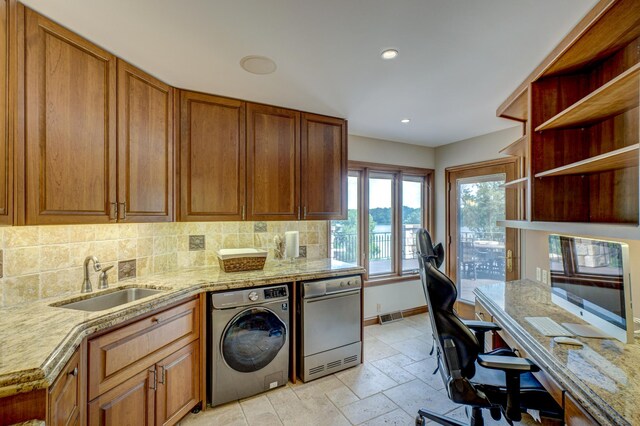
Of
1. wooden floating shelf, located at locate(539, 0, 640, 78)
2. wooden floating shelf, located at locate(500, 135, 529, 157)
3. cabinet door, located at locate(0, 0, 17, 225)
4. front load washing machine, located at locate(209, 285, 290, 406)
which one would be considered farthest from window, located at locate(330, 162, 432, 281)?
cabinet door, located at locate(0, 0, 17, 225)

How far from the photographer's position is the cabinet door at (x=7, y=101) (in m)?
1.29

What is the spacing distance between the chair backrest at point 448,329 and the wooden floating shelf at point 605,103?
1.09 metres

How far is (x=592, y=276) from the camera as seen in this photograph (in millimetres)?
1451

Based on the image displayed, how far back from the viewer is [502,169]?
3.45 metres

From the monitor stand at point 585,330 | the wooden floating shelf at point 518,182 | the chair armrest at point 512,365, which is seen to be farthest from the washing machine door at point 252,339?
the wooden floating shelf at point 518,182

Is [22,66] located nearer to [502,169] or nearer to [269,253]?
[269,253]

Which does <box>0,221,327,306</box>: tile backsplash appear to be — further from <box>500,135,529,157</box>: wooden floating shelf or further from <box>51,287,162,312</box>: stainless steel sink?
<box>500,135,529,157</box>: wooden floating shelf

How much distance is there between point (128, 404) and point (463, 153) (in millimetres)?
4145

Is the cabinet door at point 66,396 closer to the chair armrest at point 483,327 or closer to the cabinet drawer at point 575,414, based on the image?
the cabinet drawer at point 575,414

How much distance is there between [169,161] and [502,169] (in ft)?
11.6

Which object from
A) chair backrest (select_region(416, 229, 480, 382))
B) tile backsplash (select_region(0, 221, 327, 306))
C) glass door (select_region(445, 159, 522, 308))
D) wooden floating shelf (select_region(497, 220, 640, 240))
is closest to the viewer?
wooden floating shelf (select_region(497, 220, 640, 240))

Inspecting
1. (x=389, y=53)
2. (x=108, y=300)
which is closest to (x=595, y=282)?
(x=389, y=53)

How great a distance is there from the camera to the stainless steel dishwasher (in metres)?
2.45

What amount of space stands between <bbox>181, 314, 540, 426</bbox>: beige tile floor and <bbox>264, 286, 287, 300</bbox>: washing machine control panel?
0.77m
